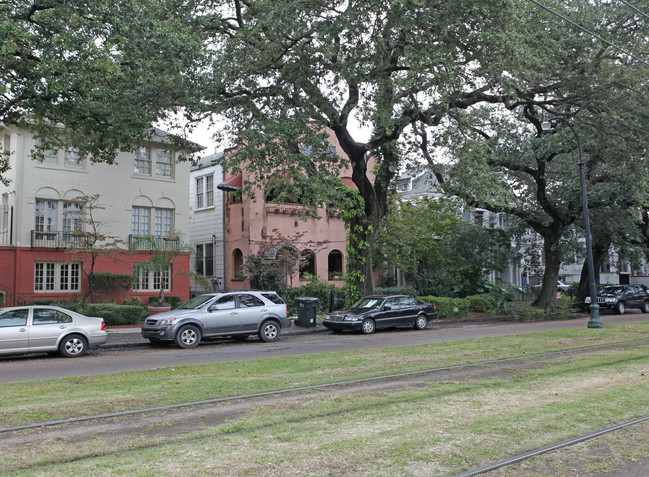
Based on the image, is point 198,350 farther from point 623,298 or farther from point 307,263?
point 623,298

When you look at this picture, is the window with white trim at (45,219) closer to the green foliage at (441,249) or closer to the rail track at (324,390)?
the green foliage at (441,249)

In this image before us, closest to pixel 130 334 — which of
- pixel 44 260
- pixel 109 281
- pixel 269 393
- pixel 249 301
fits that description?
pixel 249 301

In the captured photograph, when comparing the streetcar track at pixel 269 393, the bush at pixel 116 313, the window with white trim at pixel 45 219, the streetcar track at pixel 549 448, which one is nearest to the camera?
the streetcar track at pixel 549 448

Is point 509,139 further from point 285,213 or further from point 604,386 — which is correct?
point 604,386

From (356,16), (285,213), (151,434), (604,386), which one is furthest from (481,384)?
(285,213)

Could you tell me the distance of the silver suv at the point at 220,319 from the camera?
16062 millimetres

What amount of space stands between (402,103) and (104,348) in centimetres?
1220

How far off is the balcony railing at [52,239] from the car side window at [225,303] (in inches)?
416

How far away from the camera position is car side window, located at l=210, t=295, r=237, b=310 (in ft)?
55.6

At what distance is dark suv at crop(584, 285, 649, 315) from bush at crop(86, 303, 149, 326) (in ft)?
78.3

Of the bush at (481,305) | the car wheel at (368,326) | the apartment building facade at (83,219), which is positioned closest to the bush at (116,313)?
the apartment building facade at (83,219)

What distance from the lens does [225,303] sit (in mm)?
17125

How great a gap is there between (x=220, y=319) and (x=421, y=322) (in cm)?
890

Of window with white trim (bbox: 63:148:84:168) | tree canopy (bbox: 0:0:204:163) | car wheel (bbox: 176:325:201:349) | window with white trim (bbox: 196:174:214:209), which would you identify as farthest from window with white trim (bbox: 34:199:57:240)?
car wheel (bbox: 176:325:201:349)
